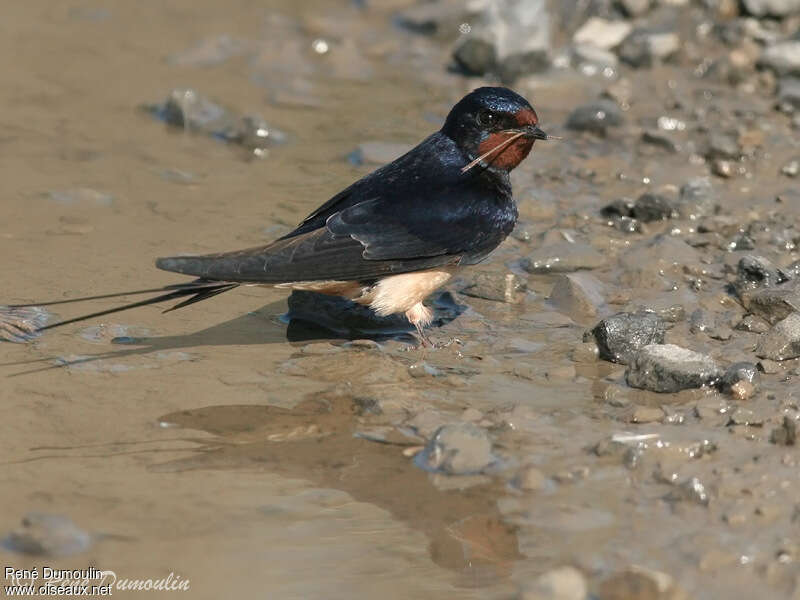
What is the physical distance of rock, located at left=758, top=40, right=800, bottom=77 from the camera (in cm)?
802

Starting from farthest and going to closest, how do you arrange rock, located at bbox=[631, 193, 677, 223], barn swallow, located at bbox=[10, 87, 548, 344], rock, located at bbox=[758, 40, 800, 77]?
rock, located at bbox=[758, 40, 800, 77], rock, located at bbox=[631, 193, 677, 223], barn swallow, located at bbox=[10, 87, 548, 344]

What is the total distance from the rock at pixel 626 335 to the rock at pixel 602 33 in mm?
3971

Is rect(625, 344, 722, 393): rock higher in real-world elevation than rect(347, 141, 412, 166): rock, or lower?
higher

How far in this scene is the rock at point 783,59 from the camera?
8.02 m

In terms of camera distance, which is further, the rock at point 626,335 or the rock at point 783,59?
the rock at point 783,59

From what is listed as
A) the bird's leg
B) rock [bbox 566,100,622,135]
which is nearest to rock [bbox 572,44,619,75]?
rock [bbox 566,100,622,135]

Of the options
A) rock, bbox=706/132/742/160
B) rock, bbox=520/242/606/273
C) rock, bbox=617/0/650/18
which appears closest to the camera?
rock, bbox=520/242/606/273

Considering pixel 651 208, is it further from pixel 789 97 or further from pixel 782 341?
pixel 789 97

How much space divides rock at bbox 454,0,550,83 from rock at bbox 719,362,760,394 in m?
3.93

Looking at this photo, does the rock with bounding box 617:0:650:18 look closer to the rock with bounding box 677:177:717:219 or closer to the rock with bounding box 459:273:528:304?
the rock with bounding box 677:177:717:219

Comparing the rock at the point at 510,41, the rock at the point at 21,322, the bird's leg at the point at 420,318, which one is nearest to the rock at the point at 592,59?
the rock at the point at 510,41

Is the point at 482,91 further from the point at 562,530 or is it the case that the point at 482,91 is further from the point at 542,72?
the point at 542,72

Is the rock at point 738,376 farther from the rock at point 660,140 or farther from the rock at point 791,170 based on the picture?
the rock at point 660,140

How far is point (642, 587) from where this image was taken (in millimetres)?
3436
